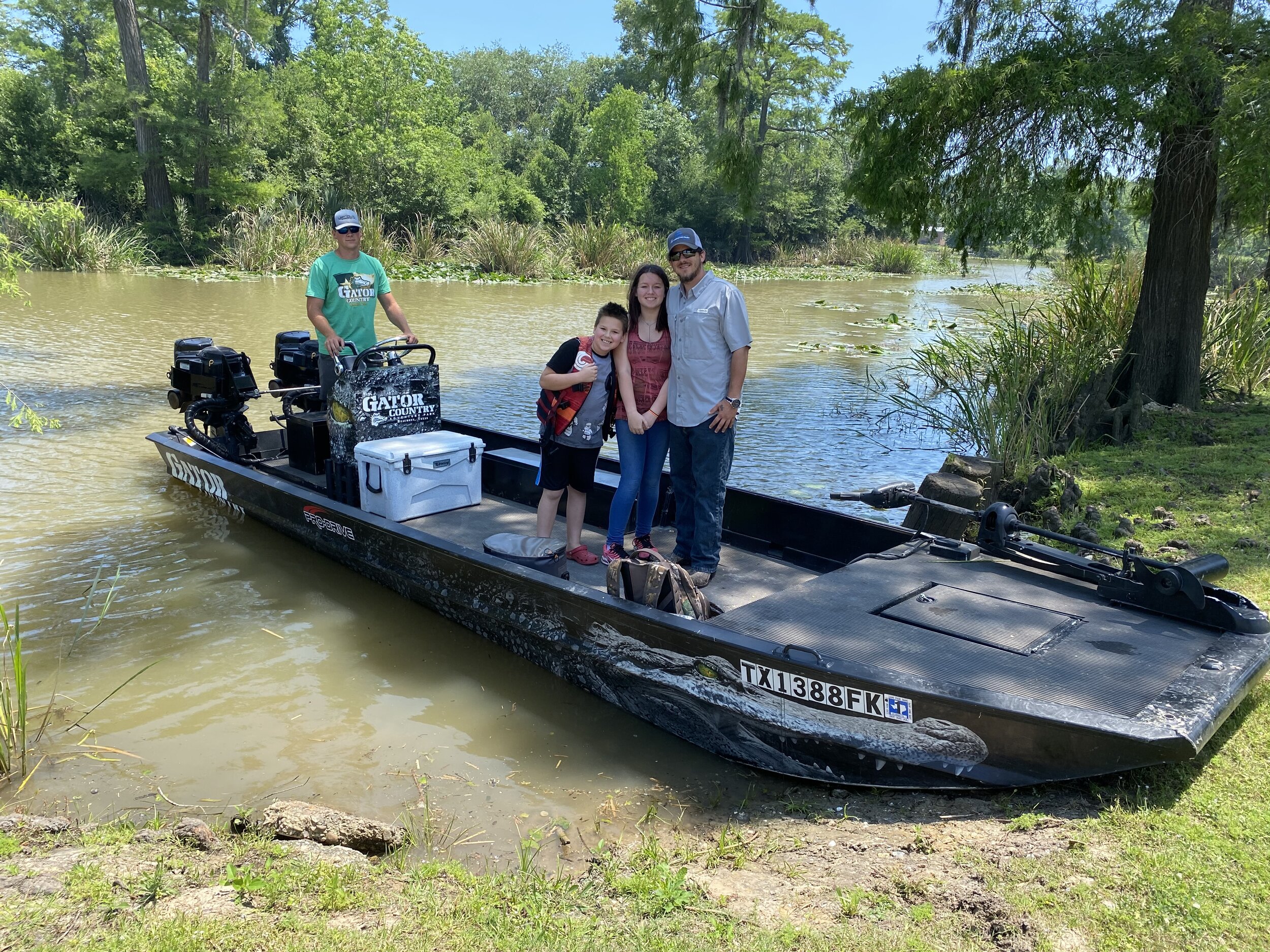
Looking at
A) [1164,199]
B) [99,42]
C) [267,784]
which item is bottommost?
[267,784]

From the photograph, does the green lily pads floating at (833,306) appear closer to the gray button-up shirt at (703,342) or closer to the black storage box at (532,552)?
the gray button-up shirt at (703,342)

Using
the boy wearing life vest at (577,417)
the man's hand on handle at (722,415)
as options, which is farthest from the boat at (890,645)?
the man's hand on handle at (722,415)

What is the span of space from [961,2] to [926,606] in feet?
22.2

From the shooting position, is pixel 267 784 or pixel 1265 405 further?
pixel 1265 405

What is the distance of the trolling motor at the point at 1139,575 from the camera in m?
3.87

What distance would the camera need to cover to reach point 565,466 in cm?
513

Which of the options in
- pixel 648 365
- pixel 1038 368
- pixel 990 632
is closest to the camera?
pixel 990 632

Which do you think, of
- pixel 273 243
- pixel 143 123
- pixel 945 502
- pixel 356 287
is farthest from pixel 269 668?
pixel 143 123

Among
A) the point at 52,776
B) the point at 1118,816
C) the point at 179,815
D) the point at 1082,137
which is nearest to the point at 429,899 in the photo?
the point at 179,815

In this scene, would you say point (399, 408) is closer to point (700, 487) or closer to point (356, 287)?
point (356, 287)

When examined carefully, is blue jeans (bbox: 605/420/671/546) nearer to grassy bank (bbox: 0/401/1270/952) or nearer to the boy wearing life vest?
the boy wearing life vest

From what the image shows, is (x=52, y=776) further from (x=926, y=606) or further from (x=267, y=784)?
(x=926, y=606)

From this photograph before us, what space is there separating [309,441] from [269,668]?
8.64ft

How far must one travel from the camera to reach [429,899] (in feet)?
9.15
